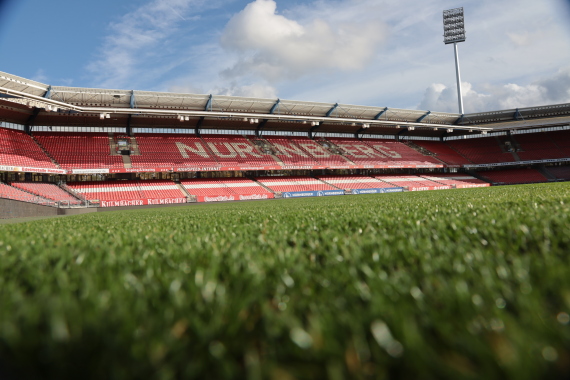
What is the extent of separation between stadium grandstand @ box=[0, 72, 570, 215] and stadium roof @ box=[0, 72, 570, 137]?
144 mm

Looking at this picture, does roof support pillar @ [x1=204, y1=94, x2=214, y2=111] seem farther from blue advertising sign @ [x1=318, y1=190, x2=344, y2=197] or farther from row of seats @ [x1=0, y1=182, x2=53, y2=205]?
row of seats @ [x1=0, y1=182, x2=53, y2=205]

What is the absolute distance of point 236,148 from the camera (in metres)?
42.5

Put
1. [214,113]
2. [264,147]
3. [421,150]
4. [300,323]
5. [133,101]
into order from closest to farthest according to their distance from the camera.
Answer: [300,323] → [133,101] → [214,113] → [264,147] → [421,150]

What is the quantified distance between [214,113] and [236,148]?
7540mm

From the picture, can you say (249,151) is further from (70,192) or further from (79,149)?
(70,192)

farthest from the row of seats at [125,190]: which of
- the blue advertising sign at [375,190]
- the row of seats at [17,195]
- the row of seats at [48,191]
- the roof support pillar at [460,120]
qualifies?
the roof support pillar at [460,120]

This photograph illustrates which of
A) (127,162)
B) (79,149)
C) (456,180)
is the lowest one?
(456,180)

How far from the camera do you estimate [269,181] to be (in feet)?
133

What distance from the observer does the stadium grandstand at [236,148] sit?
30703mm

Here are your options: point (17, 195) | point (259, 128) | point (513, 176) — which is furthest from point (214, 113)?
point (513, 176)

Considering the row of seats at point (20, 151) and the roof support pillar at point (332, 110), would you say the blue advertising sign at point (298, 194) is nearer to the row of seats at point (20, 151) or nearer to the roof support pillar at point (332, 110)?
the roof support pillar at point (332, 110)

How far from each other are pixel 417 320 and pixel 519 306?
0.30 metres

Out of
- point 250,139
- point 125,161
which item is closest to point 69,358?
point 125,161

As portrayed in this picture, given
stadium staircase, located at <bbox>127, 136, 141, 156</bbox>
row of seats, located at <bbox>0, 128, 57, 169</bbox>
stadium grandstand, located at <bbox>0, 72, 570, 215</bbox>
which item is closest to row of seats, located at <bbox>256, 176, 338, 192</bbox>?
stadium grandstand, located at <bbox>0, 72, 570, 215</bbox>
